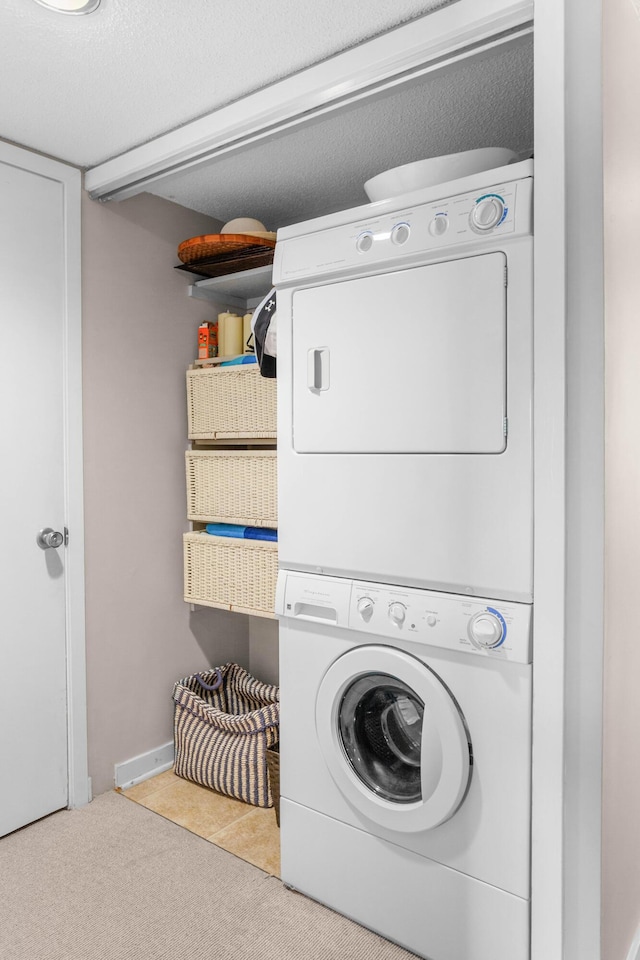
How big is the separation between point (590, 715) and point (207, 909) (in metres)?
1.23

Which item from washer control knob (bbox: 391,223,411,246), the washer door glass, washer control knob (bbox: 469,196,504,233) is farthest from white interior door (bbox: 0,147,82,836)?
washer control knob (bbox: 469,196,504,233)

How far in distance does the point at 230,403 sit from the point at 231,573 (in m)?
0.64

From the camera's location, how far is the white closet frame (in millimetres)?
1354

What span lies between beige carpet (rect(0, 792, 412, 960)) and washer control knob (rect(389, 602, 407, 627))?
2.79ft

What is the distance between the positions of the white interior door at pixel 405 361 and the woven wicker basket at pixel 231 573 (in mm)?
686

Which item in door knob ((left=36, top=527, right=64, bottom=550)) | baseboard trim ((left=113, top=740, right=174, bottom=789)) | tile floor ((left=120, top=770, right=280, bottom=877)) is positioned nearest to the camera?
tile floor ((left=120, top=770, right=280, bottom=877))

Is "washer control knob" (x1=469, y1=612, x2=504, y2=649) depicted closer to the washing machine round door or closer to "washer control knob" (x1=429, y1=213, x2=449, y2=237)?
the washing machine round door

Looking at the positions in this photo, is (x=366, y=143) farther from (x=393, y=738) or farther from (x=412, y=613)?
(x=393, y=738)

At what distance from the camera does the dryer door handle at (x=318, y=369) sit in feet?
5.89

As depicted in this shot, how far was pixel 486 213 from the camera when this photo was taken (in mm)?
1482

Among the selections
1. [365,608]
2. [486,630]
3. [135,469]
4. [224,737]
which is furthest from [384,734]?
[135,469]

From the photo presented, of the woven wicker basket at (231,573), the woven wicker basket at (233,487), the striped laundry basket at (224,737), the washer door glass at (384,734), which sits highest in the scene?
the woven wicker basket at (233,487)

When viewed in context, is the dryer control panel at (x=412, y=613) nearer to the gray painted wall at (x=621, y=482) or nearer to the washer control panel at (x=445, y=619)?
the washer control panel at (x=445, y=619)

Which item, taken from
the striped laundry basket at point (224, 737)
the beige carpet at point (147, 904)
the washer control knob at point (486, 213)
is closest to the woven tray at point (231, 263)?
the washer control knob at point (486, 213)
